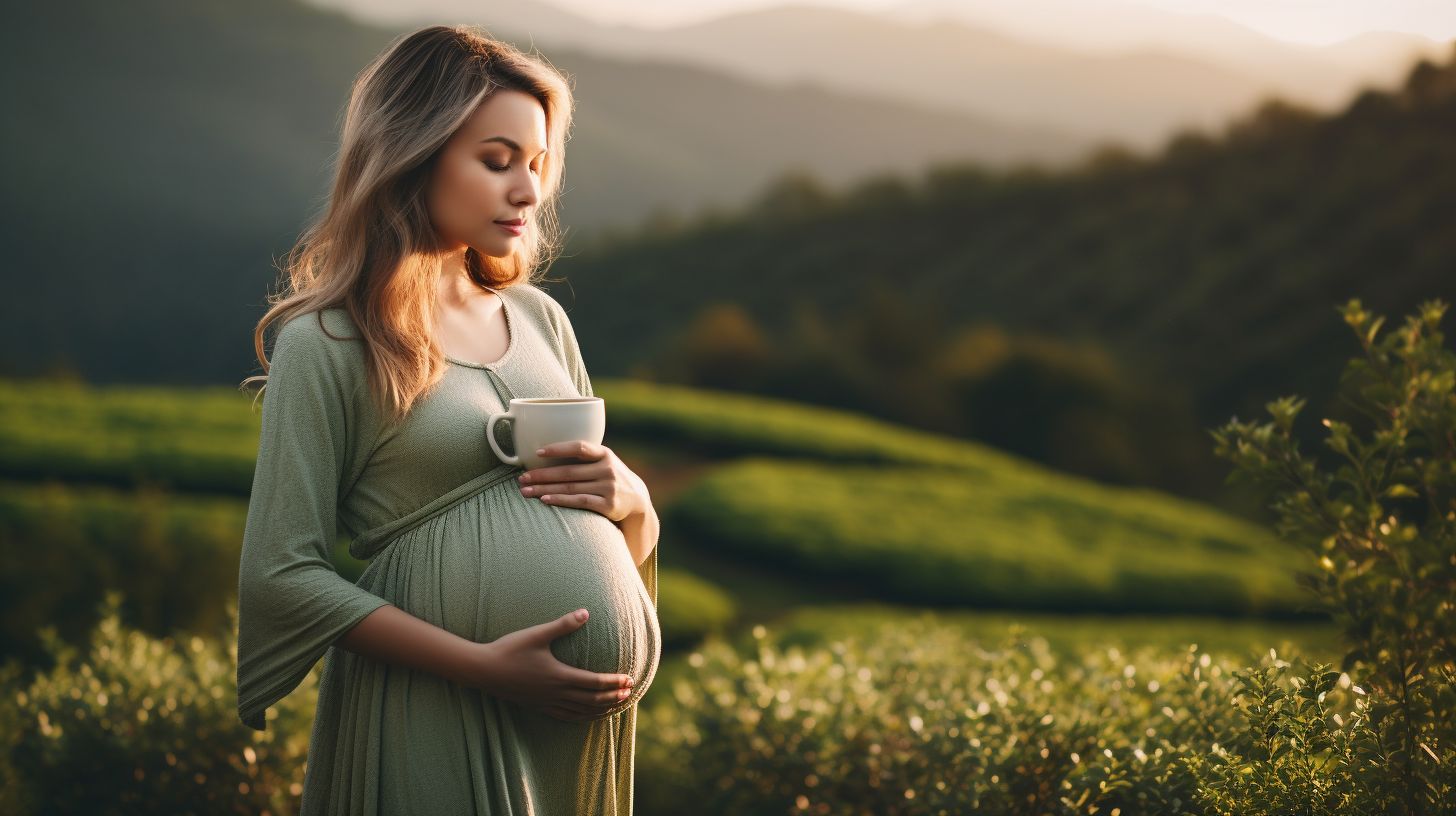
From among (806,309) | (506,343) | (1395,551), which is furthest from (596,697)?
(806,309)

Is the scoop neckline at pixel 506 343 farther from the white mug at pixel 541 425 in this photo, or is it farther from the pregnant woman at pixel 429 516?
the white mug at pixel 541 425

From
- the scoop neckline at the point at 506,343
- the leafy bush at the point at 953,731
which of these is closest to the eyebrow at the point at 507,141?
the scoop neckline at the point at 506,343

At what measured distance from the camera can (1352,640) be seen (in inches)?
76.2

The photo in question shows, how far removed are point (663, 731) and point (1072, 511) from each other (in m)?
7.81

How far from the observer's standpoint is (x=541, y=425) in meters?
1.65

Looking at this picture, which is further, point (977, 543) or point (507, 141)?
point (977, 543)

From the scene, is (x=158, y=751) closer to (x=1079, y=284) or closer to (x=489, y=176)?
(x=489, y=176)

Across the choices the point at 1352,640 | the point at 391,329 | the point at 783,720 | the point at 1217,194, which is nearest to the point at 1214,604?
the point at 783,720

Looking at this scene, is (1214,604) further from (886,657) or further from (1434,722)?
(1434,722)

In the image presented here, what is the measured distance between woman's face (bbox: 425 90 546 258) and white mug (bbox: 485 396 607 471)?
0.93 ft

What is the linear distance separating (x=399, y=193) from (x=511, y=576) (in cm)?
64

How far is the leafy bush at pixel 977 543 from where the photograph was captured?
30.8 feet

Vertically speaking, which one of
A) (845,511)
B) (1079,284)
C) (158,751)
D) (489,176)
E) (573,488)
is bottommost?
(845,511)

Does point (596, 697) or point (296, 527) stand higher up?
point (296, 527)
